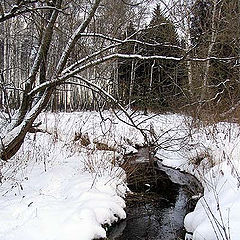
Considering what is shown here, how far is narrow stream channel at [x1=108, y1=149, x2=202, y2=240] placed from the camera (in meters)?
5.59

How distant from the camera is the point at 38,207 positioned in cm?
504

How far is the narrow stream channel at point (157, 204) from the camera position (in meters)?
5.59

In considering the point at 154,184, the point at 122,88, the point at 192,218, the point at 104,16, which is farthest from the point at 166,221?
the point at 104,16

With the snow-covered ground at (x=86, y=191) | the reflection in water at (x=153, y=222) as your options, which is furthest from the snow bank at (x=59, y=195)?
the reflection in water at (x=153, y=222)

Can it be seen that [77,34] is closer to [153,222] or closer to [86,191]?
[86,191]

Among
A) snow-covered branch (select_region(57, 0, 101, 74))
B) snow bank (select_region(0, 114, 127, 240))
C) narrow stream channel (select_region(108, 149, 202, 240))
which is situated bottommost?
narrow stream channel (select_region(108, 149, 202, 240))

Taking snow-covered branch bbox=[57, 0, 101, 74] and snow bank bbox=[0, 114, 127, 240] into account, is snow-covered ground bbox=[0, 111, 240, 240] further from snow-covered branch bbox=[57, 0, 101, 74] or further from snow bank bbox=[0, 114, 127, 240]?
snow-covered branch bbox=[57, 0, 101, 74]

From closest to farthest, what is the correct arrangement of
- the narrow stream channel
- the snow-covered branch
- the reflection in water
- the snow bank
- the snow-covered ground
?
1. the snow-covered ground
2. the snow bank
3. the reflection in water
4. the narrow stream channel
5. the snow-covered branch

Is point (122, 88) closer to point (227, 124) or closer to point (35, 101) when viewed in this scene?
point (35, 101)

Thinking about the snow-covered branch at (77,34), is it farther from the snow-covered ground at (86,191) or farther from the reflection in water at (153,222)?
the reflection in water at (153,222)

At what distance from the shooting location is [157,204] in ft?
23.2

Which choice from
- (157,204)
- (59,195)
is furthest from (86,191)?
(157,204)

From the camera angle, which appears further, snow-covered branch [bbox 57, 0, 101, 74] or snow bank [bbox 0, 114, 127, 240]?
snow-covered branch [bbox 57, 0, 101, 74]

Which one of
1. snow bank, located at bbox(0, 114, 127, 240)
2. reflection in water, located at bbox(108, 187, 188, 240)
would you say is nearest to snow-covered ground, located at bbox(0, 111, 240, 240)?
snow bank, located at bbox(0, 114, 127, 240)
